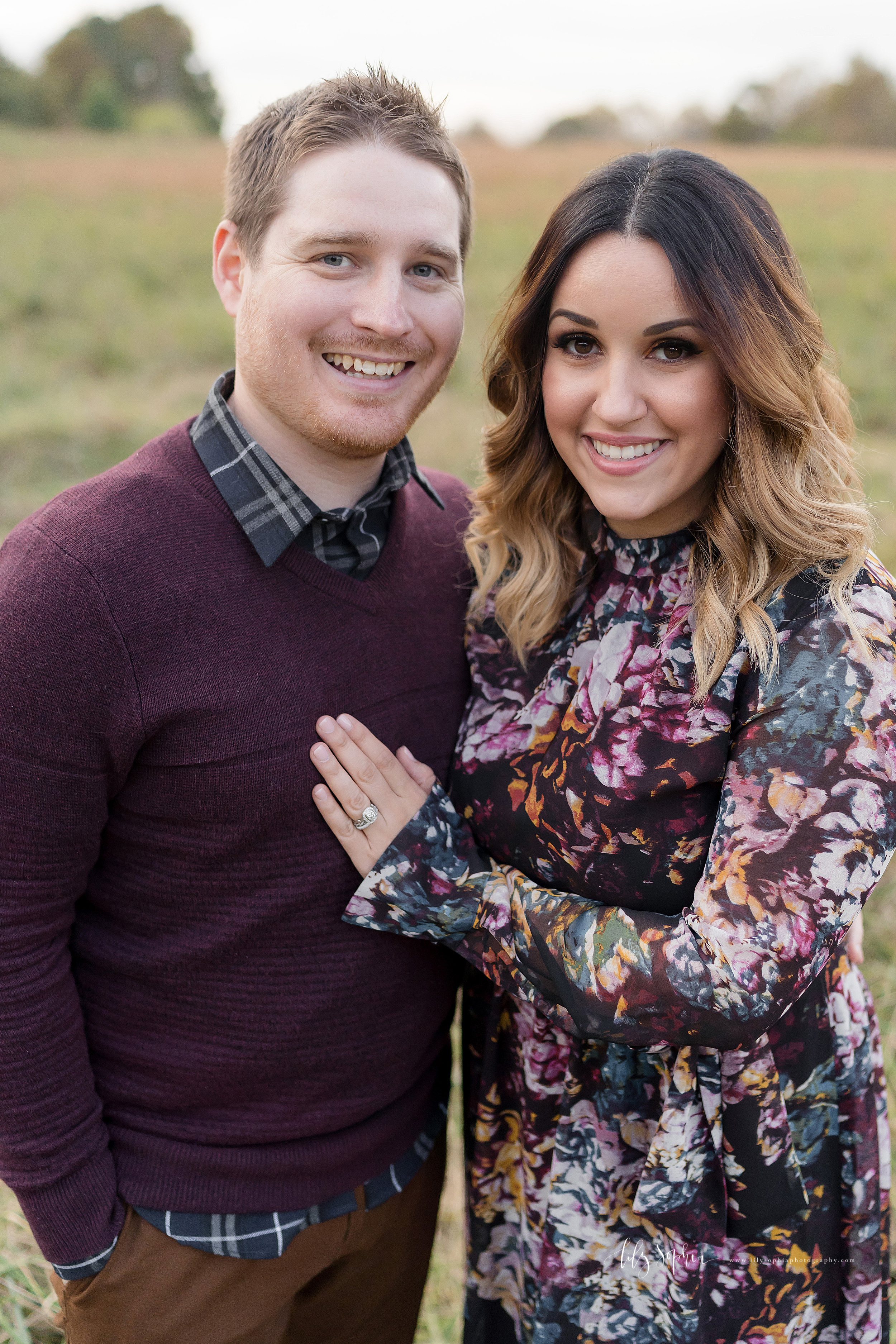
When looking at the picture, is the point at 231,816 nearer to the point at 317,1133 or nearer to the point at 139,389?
the point at 317,1133

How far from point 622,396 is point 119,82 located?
3866 centimetres

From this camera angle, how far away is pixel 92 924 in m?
1.60

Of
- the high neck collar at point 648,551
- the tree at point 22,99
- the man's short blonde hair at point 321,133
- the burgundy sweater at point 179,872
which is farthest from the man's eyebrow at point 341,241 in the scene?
the tree at point 22,99

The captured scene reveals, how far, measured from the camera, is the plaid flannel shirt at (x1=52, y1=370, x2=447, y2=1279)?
61.4 inches

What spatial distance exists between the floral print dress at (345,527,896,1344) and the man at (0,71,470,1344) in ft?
0.63

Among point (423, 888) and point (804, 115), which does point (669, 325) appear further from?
point (804, 115)

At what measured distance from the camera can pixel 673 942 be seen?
1.37 meters

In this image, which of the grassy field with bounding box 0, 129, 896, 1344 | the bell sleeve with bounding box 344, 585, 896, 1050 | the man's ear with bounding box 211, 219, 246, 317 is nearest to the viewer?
the bell sleeve with bounding box 344, 585, 896, 1050

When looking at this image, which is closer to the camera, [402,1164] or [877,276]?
[402,1164]

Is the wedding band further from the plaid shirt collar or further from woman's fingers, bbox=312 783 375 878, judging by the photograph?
the plaid shirt collar

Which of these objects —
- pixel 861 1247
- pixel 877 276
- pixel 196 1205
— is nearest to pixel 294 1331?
pixel 196 1205

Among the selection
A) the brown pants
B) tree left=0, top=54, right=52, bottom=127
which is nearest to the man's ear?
the brown pants

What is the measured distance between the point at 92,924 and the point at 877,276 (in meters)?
13.2

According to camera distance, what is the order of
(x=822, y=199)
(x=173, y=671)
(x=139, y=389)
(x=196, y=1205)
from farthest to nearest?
1. (x=822, y=199)
2. (x=139, y=389)
3. (x=196, y=1205)
4. (x=173, y=671)
